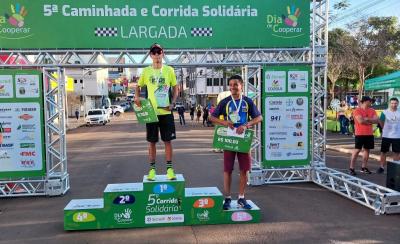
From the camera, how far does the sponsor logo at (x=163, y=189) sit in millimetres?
6520

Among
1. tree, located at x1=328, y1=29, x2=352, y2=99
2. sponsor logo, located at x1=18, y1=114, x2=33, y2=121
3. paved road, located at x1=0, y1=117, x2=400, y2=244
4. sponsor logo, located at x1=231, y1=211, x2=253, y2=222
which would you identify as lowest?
paved road, located at x1=0, y1=117, x2=400, y2=244

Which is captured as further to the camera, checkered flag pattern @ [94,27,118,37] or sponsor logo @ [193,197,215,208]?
Result: checkered flag pattern @ [94,27,118,37]

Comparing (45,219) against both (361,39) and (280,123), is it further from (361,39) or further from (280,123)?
(361,39)

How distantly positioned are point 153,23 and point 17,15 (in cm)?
278

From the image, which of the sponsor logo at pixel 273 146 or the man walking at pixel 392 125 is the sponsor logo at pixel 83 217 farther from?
the man walking at pixel 392 125

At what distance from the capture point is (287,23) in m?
9.52

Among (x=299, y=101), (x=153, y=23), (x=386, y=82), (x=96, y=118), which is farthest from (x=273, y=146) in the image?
(x=96, y=118)

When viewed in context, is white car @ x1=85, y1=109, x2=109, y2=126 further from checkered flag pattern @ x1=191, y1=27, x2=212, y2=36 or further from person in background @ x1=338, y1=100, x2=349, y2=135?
checkered flag pattern @ x1=191, y1=27, x2=212, y2=36

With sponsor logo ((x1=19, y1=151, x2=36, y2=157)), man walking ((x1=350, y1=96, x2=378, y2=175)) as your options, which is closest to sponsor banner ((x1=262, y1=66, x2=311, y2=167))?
man walking ((x1=350, y1=96, x2=378, y2=175))

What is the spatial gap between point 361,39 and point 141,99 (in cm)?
3059

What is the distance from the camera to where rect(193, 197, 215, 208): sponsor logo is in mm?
6602

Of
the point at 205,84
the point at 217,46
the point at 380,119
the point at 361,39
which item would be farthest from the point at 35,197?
the point at 205,84

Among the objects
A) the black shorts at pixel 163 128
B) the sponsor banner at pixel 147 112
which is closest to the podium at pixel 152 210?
the black shorts at pixel 163 128

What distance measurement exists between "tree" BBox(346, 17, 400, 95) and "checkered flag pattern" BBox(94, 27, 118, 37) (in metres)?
26.7
